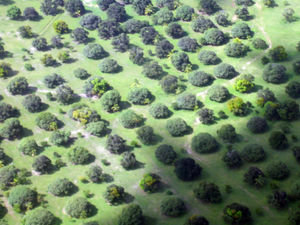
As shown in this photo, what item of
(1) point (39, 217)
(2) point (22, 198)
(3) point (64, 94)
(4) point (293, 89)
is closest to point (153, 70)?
(3) point (64, 94)

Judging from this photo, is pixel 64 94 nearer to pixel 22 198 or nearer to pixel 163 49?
pixel 22 198

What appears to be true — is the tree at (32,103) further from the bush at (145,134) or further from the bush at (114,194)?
the bush at (114,194)

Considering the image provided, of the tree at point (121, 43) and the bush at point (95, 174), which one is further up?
the tree at point (121, 43)

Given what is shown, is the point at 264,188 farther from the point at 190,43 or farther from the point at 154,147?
the point at 190,43

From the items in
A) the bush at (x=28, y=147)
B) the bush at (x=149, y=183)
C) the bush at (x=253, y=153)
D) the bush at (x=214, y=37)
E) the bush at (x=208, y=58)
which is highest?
the bush at (x=214, y=37)

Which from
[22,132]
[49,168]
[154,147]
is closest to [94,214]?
[49,168]

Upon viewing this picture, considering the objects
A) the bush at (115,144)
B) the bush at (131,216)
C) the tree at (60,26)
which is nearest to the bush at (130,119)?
the bush at (115,144)
